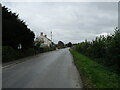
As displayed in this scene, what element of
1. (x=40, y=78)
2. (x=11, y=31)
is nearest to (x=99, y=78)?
(x=40, y=78)

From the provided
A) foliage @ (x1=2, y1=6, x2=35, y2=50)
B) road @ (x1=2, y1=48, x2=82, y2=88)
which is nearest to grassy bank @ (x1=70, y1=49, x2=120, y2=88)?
road @ (x1=2, y1=48, x2=82, y2=88)

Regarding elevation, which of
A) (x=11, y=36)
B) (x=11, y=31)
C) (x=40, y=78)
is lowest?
(x=40, y=78)

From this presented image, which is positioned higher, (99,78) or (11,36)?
(11,36)

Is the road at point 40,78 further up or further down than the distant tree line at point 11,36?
further down

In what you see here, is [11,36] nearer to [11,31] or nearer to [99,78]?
[11,31]

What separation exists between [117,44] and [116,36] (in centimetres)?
70

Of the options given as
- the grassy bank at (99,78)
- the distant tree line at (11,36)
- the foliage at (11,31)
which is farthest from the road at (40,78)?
the foliage at (11,31)

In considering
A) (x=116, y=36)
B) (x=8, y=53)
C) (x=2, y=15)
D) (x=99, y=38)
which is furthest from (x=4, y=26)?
(x=116, y=36)

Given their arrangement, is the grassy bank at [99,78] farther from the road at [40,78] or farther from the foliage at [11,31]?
the foliage at [11,31]

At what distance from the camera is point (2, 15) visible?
3272 cm

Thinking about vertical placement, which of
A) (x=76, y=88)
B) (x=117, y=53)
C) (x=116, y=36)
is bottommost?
(x=76, y=88)

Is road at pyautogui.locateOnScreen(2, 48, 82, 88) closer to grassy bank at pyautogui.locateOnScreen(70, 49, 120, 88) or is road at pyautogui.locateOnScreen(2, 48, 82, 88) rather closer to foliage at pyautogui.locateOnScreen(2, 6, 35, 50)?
grassy bank at pyautogui.locateOnScreen(70, 49, 120, 88)

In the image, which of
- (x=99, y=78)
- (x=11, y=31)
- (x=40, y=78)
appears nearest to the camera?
(x=99, y=78)

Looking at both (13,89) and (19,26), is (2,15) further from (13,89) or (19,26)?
(13,89)
